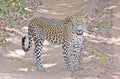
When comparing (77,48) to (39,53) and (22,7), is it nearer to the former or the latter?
(39,53)

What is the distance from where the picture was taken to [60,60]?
1249cm

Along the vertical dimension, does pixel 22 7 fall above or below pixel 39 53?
above

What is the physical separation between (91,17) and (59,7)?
9.61ft

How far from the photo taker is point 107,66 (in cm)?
1148

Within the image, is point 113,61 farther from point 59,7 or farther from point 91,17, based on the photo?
point 59,7

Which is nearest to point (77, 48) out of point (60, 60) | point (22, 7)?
point (60, 60)

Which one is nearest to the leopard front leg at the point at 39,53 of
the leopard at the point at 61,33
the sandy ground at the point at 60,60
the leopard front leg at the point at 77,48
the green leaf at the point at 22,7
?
the leopard at the point at 61,33

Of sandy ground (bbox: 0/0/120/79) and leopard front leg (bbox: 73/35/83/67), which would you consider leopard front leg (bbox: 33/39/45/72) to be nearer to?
sandy ground (bbox: 0/0/120/79)

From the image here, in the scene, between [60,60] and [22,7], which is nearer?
[60,60]

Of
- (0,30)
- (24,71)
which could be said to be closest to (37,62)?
(24,71)

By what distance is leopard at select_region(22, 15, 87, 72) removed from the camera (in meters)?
11.2

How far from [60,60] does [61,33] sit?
1350 mm

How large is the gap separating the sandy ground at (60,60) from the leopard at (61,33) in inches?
15.5

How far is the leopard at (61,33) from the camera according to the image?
36.6ft
